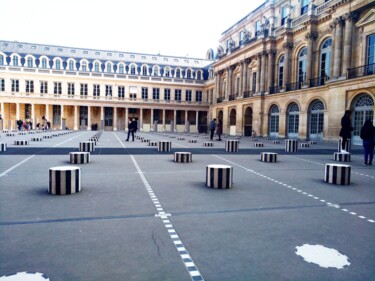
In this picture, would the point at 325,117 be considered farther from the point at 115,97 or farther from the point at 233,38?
the point at 115,97

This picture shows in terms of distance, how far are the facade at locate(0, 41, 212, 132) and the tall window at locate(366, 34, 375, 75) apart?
1402 inches

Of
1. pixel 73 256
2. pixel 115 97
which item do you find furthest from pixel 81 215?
pixel 115 97

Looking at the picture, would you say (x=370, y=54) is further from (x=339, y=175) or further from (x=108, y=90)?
(x=108, y=90)

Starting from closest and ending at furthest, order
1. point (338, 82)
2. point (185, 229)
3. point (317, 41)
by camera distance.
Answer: point (185, 229)
point (338, 82)
point (317, 41)

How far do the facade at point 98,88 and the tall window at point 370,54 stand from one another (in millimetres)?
35601

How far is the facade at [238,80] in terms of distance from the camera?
26103mm

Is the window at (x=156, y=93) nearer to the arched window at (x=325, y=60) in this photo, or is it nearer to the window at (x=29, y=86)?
the window at (x=29, y=86)

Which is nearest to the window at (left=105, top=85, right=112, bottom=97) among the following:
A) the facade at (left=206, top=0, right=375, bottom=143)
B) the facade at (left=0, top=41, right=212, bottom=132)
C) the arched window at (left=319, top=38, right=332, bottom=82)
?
the facade at (left=0, top=41, right=212, bottom=132)

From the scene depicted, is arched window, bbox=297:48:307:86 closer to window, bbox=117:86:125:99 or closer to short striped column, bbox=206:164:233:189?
short striped column, bbox=206:164:233:189

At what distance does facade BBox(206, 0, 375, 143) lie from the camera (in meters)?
25.3

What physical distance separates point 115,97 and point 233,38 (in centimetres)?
2758

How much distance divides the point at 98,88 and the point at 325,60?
47095 mm

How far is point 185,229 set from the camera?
4.35 m

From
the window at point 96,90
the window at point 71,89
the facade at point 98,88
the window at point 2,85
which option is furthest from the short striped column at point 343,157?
the window at point 2,85
